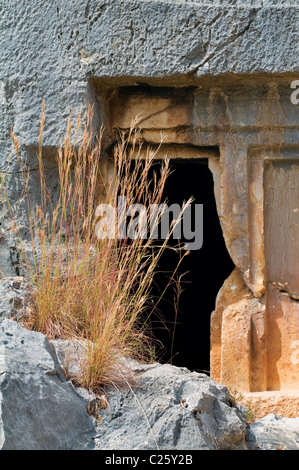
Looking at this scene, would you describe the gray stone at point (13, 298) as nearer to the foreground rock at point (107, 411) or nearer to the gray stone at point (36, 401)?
the foreground rock at point (107, 411)

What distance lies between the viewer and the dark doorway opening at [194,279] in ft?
19.0

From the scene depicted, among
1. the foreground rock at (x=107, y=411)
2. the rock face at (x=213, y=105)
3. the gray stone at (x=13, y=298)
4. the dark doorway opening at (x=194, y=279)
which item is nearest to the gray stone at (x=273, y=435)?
the foreground rock at (x=107, y=411)

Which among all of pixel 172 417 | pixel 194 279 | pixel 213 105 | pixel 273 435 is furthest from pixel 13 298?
pixel 194 279

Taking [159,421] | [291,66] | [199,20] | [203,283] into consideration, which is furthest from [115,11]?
[203,283]

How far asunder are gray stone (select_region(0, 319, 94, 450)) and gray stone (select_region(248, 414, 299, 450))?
0.71 m

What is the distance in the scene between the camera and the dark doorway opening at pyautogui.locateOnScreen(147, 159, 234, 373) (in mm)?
5789

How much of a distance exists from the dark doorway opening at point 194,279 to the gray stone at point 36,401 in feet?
11.2

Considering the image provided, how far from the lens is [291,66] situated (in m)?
3.16

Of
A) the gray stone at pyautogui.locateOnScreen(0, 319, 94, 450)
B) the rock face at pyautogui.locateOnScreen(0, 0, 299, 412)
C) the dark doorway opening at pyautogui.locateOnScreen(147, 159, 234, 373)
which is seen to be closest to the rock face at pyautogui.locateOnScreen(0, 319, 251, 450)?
the gray stone at pyautogui.locateOnScreen(0, 319, 94, 450)

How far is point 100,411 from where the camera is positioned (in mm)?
2365

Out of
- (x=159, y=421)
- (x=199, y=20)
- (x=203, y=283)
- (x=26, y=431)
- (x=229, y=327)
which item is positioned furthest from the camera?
(x=203, y=283)

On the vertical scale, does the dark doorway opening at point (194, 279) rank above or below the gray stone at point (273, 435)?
above
